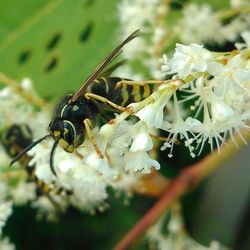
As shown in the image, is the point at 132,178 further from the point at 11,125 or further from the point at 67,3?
the point at 67,3

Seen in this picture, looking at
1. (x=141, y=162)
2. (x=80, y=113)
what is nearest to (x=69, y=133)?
(x=80, y=113)

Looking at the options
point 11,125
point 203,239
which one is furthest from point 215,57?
point 203,239

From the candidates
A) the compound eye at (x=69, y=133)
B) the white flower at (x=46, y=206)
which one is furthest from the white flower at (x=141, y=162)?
the white flower at (x=46, y=206)

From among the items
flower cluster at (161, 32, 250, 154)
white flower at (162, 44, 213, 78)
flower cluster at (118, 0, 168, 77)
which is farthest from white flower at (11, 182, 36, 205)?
white flower at (162, 44, 213, 78)

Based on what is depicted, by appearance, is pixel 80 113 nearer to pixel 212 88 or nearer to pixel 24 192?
pixel 212 88

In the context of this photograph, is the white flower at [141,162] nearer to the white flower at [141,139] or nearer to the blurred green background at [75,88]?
the white flower at [141,139]

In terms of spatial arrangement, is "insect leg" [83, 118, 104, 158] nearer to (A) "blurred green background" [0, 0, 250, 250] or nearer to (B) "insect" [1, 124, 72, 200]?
(B) "insect" [1, 124, 72, 200]
